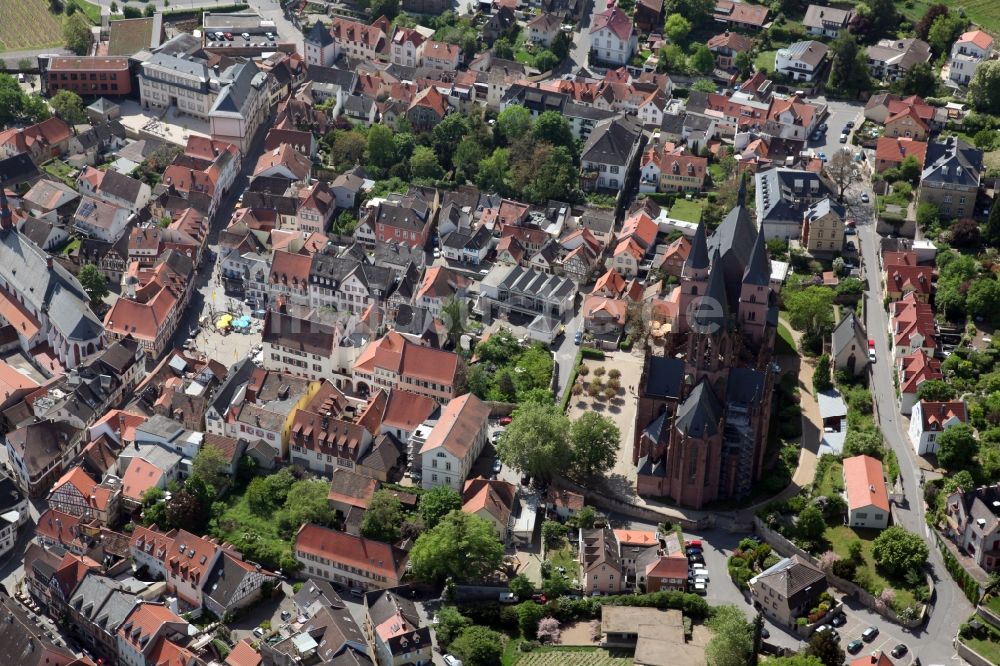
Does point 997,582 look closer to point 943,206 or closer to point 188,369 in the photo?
point 943,206

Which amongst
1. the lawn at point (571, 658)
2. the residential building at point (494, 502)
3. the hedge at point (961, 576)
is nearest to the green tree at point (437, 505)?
the residential building at point (494, 502)

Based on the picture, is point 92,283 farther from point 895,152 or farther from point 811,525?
point 895,152

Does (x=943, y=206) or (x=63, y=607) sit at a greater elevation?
(x=943, y=206)

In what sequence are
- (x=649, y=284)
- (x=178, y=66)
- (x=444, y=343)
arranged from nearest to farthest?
(x=444, y=343), (x=649, y=284), (x=178, y=66)

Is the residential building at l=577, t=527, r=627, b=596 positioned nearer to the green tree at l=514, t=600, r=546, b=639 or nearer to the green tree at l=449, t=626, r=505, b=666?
the green tree at l=514, t=600, r=546, b=639

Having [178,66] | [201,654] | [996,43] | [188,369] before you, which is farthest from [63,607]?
[996,43]

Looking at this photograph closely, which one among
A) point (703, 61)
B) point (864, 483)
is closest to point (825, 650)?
point (864, 483)
